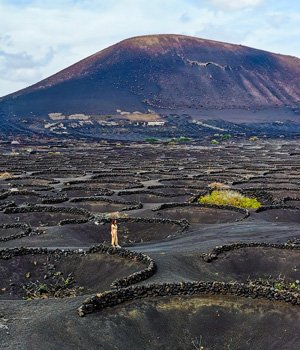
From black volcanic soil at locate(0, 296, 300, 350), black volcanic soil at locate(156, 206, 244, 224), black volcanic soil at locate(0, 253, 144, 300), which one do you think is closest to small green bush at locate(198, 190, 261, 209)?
black volcanic soil at locate(156, 206, 244, 224)

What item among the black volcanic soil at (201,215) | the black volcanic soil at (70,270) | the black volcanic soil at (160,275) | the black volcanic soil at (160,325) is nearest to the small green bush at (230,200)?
the black volcanic soil at (160,275)

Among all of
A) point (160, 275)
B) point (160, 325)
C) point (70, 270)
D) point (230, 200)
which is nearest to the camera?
point (160, 325)

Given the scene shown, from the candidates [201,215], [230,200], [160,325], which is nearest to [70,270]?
[160,325]

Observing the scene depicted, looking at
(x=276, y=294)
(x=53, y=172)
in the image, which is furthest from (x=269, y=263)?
(x=53, y=172)

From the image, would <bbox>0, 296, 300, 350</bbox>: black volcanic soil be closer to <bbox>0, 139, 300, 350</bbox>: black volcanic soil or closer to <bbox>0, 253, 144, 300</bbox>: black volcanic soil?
<bbox>0, 139, 300, 350</bbox>: black volcanic soil

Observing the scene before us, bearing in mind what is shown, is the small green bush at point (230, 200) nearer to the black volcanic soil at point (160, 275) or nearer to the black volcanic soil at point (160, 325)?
the black volcanic soil at point (160, 275)

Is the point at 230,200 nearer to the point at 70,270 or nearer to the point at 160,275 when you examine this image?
the point at 70,270

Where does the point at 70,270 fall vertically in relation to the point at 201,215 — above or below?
above

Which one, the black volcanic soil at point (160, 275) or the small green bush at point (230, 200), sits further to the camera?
the small green bush at point (230, 200)

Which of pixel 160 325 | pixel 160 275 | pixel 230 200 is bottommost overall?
pixel 160 325

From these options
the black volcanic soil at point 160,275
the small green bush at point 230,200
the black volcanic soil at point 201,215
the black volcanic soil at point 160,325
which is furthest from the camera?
the small green bush at point 230,200
